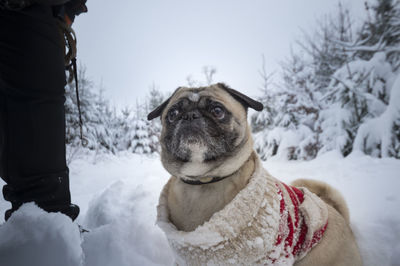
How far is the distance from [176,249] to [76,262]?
74cm

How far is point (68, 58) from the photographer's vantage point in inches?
70.7

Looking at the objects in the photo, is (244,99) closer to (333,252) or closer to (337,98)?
(333,252)

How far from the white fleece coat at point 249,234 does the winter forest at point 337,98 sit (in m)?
4.76

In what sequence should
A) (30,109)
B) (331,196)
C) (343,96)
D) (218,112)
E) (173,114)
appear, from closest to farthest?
(30,109) < (218,112) < (173,114) < (331,196) < (343,96)

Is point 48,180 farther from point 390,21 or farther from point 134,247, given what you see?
point 390,21

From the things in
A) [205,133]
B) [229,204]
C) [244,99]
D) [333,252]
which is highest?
[244,99]

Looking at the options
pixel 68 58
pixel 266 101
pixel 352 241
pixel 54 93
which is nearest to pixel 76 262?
pixel 54 93

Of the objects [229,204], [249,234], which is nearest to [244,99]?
[229,204]

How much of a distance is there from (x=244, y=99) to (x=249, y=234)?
111 cm

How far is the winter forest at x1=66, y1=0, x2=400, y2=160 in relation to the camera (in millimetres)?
4816

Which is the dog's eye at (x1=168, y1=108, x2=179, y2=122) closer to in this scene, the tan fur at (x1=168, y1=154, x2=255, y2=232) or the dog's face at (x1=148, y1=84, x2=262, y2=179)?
the dog's face at (x1=148, y1=84, x2=262, y2=179)

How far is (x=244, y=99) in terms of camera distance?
177 cm

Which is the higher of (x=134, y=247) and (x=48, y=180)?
(x=48, y=180)

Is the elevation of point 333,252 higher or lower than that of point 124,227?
higher
